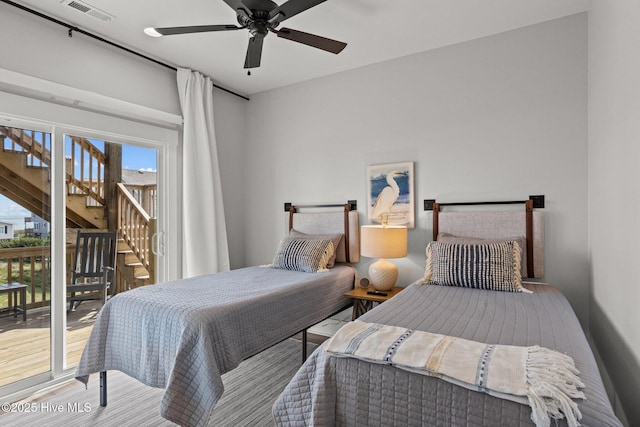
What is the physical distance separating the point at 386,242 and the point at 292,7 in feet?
5.90

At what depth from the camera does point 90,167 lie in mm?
2918

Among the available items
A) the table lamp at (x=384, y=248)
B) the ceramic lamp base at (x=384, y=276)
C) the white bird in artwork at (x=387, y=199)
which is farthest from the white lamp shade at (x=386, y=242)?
the white bird in artwork at (x=387, y=199)

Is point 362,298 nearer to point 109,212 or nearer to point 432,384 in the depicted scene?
point 432,384

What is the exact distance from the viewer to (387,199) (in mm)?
3309

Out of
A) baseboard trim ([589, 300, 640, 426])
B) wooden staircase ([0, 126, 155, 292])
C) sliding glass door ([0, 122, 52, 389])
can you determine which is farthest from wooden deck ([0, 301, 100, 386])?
baseboard trim ([589, 300, 640, 426])

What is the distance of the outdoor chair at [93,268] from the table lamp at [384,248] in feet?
7.22

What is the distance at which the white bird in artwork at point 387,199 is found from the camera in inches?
129

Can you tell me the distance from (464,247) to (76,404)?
2.85 meters

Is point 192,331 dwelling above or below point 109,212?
below

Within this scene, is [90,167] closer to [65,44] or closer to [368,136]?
[65,44]

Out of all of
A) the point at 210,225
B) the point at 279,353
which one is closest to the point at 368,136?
the point at 210,225

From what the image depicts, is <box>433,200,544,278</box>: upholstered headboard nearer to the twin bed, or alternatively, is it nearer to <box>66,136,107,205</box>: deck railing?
the twin bed

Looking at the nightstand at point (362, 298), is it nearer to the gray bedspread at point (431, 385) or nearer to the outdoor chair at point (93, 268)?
the gray bedspread at point (431, 385)

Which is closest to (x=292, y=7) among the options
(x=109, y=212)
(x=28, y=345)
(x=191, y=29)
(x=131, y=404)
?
(x=191, y=29)
